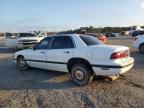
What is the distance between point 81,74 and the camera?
8.09 metres

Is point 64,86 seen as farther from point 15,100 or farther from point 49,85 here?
point 15,100

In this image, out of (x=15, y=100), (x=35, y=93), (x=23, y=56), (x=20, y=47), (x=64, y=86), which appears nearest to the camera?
(x=15, y=100)

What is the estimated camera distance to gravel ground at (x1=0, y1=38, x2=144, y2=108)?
632 cm

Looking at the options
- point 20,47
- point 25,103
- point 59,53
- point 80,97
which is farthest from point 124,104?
point 20,47

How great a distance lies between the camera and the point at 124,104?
20.1 feet

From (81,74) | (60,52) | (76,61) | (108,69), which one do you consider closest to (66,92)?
(81,74)

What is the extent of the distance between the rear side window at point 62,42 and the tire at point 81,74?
0.78 meters

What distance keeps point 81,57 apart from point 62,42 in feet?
3.99

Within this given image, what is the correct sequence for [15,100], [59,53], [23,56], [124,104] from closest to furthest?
[124,104], [15,100], [59,53], [23,56]

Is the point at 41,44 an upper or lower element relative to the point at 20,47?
upper

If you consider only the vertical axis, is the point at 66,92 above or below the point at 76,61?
below

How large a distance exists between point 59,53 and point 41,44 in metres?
1.38

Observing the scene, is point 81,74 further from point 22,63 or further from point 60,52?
point 22,63

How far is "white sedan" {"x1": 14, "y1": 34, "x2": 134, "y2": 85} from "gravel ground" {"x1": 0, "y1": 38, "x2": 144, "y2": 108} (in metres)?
0.45
